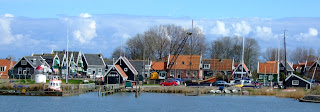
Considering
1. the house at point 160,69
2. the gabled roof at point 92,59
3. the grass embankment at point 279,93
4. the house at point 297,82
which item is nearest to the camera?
the grass embankment at point 279,93

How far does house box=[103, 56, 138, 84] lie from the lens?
283ft

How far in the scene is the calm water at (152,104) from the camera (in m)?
51.8

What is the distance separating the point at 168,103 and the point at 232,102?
8.46m

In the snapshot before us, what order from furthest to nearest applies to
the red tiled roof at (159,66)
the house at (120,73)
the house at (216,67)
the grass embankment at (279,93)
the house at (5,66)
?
the house at (216,67), the red tiled roof at (159,66), the house at (5,66), the house at (120,73), the grass embankment at (279,93)

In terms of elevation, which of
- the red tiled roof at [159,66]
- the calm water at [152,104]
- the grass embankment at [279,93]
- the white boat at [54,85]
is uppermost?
the red tiled roof at [159,66]

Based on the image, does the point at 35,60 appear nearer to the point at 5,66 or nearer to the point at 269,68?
the point at 5,66

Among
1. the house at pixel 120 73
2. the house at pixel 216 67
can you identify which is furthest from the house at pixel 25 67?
the house at pixel 216 67

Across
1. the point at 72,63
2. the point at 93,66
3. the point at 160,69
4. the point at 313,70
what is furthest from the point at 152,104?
the point at 313,70

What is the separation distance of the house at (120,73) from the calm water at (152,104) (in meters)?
19.8

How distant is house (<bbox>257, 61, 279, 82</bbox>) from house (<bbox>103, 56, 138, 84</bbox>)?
93.4 ft

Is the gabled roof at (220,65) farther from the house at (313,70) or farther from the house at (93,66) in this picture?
the house at (93,66)

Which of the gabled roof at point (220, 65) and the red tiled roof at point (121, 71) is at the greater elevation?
the gabled roof at point (220, 65)

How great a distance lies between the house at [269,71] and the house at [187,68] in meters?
12.9

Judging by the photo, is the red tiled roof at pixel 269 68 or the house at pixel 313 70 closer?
the house at pixel 313 70
